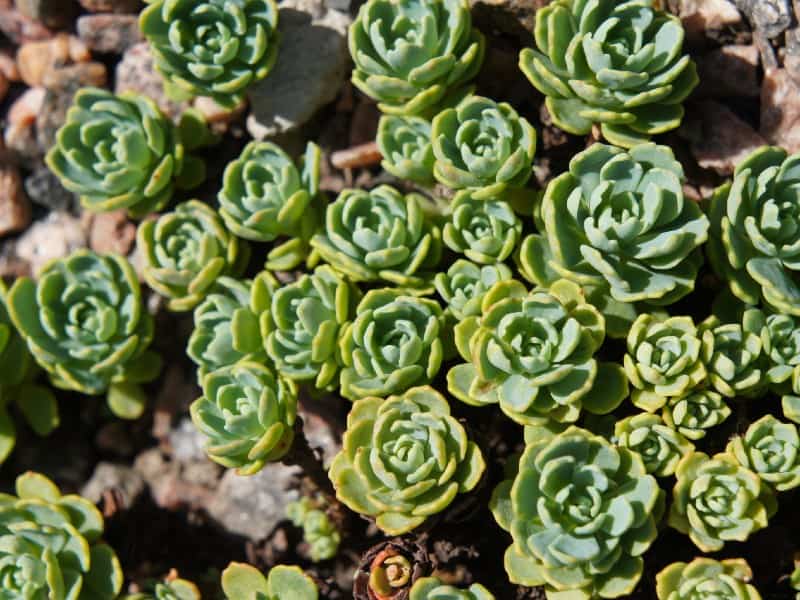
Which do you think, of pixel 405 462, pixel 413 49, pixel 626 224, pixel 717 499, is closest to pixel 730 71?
pixel 626 224

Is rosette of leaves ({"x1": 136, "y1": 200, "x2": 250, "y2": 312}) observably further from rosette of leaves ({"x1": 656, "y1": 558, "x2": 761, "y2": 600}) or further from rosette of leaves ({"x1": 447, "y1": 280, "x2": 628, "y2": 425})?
rosette of leaves ({"x1": 656, "y1": 558, "x2": 761, "y2": 600})

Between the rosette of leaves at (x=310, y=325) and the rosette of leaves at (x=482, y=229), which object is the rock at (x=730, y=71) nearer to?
the rosette of leaves at (x=482, y=229)

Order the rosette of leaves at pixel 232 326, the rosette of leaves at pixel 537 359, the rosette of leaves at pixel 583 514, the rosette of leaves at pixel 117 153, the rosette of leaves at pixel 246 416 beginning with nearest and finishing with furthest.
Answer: the rosette of leaves at pixel 583 514, the rosette of leaves at pixel 537 359, the rosette of leaves at pixel 246 416, the rosette of leaves at pixel 232 326, the rosette of leaves at pixel 117 153

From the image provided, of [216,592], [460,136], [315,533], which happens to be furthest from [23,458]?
[460,136]

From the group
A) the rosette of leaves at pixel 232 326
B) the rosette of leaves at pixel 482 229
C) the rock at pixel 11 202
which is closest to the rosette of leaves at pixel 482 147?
the rosette of leaves at pixel 482 229

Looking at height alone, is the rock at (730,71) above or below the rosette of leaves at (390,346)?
above

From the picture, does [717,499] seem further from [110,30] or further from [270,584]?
[110,30]

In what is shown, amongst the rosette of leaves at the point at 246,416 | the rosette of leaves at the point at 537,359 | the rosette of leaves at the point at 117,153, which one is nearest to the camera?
the rosette of leaves at the point at 537,359
